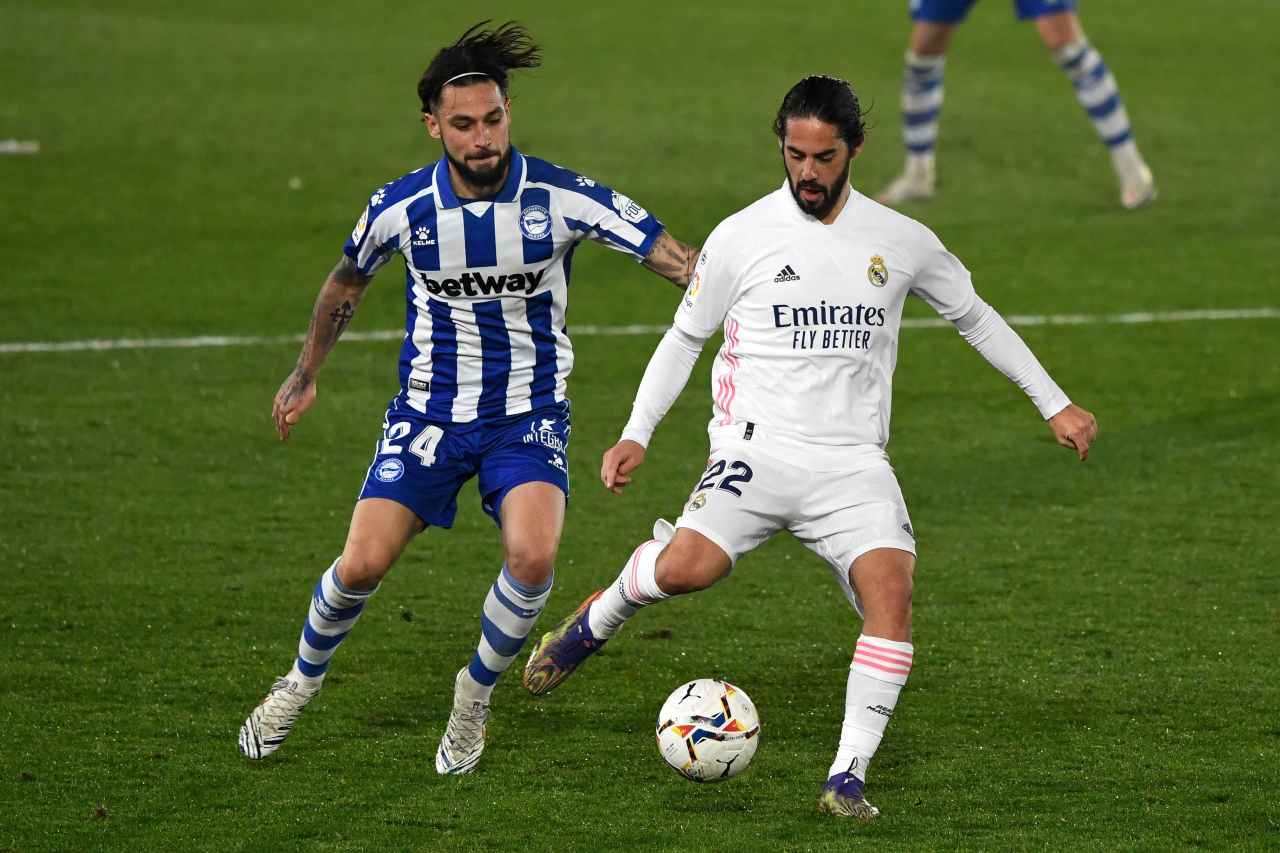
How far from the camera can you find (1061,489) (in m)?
8.91

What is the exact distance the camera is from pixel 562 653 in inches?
239

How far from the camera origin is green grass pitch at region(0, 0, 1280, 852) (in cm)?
566

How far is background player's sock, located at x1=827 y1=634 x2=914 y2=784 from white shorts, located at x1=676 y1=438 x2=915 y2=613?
0.95 feet

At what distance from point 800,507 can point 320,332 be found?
1645 millimetres

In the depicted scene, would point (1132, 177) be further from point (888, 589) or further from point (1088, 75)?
point (888, 589)

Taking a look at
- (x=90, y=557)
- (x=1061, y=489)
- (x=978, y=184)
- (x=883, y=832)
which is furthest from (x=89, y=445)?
(x=978, y=184)

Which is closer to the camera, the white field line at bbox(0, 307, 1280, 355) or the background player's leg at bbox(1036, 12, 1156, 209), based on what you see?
the white field line at bbox(0, 307, 1280, 355)

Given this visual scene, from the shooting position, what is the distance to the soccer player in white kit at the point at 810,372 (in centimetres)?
567

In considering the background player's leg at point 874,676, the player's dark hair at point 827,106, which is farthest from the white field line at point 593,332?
the background player's leg at point 874,676

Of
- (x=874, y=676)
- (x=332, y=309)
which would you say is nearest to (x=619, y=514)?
(x=332, y=309)

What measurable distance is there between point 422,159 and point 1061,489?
778 centimetres

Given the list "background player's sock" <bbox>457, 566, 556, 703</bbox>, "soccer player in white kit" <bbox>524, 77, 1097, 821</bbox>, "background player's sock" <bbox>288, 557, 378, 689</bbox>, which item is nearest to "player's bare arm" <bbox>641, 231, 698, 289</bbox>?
"soccer player in white kit" <bbox>524, 77, 1097, 821</bbox>

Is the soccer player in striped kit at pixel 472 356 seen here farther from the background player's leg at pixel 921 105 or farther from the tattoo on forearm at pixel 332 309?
the background player's leg at pixel 921 105

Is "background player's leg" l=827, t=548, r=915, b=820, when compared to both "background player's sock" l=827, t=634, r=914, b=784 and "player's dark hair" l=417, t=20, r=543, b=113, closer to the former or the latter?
"background player's sock" l=827, t=634, r=914, b=784
